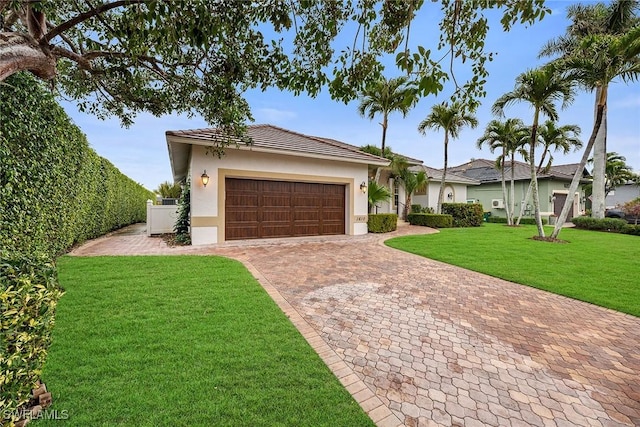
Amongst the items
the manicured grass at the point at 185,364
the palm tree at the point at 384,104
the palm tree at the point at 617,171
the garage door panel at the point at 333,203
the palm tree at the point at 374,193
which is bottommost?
the manicured grass at the point at 185,364

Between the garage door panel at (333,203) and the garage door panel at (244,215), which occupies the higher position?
the garage door panel at (333,203)

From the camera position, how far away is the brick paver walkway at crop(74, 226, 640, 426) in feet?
7.86

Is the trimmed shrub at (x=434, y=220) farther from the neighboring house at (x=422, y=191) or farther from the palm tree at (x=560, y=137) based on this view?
the palm tree at (x=560, y=137)

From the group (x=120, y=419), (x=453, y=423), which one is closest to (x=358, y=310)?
(x=453, y=423)

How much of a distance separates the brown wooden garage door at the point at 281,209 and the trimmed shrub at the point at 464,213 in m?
10.1

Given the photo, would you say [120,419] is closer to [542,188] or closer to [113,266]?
[113,266]

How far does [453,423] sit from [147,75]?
7.64 m

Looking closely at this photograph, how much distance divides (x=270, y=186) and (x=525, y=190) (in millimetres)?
23876

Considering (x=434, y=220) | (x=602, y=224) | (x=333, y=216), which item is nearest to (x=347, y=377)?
(x=333, y=216)

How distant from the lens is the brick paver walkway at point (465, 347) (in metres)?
2.39

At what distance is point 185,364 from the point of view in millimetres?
2773

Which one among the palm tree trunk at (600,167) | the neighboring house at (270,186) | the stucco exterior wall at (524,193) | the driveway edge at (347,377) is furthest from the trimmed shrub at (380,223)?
the stucco exterior wall at (524,193)

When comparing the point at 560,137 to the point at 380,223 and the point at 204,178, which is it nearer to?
the point at 380,223

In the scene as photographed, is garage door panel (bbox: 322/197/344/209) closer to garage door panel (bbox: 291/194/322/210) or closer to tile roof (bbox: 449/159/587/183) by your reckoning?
garage door panel (bbox: 291/194/322/210)
